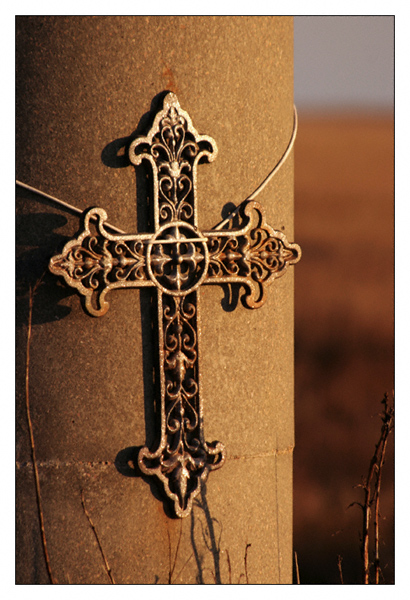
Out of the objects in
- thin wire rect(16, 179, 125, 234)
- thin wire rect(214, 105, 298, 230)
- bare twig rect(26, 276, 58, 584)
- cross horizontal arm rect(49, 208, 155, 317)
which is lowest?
bare twig rect(26, 276, 58, 584)

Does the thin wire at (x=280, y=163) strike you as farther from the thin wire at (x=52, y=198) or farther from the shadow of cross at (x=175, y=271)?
the thin wire at (x=52, y=198)

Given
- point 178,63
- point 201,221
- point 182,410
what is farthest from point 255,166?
point 182,410

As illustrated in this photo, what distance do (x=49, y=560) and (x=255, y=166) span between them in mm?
1546

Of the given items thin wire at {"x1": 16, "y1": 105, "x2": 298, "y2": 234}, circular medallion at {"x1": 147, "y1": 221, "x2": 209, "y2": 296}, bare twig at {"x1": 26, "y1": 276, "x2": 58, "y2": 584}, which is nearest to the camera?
bare twig at {"x1": 26, "y1": 276, "x2": 58, "y2": 584}

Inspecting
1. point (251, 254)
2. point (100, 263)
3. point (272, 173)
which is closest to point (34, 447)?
point (100, 263)

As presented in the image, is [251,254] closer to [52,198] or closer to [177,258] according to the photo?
[177,258]

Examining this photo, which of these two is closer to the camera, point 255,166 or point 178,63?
point 178,63

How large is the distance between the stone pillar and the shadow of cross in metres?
0.05

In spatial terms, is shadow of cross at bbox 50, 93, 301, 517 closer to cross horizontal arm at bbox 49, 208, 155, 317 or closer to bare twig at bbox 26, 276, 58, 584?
cross horizontal arm at bbox 49, 208, 155, 317

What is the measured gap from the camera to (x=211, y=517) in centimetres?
246

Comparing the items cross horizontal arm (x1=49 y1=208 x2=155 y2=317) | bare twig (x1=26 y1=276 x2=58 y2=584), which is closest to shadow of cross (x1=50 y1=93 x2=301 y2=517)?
cross horizontal arm (x1=49 y1=208 x2=155 y2=317)

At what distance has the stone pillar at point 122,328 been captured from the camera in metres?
2.26

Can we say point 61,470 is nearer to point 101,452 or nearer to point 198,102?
point 101,452

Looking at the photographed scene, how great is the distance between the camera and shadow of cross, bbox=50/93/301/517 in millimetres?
2334
